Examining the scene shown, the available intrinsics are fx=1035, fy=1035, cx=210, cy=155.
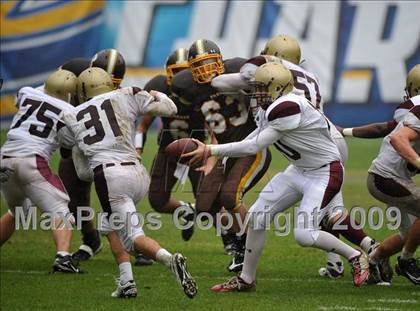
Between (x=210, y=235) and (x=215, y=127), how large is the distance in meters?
2.09

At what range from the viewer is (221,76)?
7488mm

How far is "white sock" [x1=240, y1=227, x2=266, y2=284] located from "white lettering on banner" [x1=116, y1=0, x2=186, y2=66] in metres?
11.8

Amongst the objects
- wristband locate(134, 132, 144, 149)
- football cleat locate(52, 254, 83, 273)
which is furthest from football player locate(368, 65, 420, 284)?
wristband locate(134, 132, 144, 149)

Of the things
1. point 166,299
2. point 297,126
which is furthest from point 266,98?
point 166,299

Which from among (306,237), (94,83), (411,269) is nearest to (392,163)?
(411,269)

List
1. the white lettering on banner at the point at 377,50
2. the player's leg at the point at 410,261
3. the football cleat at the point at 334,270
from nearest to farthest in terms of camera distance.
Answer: the player's leg at the point at 410,261 < the football cleat at the point at 334,270 < the white lettering on banner at the point at 377,50

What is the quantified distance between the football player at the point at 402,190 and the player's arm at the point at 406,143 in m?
0.12

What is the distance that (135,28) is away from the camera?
59.8 feet

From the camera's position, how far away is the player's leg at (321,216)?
6.41m

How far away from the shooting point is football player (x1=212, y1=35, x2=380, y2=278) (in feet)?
23.5

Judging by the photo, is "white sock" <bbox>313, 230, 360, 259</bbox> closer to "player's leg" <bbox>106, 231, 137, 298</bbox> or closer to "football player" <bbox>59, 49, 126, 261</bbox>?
"player's leg" <bbox>106, 231, 137, 298</bbox>

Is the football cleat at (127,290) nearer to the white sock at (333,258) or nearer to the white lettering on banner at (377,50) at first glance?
the white sock at (333,258)

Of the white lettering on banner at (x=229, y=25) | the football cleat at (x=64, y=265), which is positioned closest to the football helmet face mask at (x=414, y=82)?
A: the football cleat at (x=64, y=265)

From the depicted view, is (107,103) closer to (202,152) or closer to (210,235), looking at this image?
(202,152)
